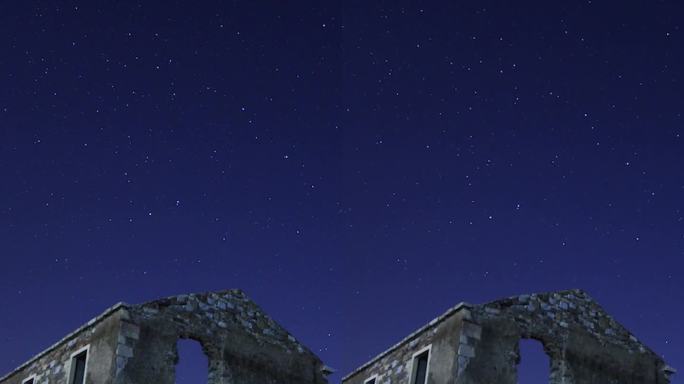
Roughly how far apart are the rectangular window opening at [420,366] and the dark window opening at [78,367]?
8155 mm

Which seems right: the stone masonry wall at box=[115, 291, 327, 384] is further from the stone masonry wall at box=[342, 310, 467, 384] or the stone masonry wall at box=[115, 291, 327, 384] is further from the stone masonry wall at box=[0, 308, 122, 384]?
the stone masonry wall at box=[342, 310, 467, 384]

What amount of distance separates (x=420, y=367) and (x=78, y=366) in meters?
8.60

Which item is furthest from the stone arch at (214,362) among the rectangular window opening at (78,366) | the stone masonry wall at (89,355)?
the rectangular window opening at (78,366)

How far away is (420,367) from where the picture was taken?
2619 cm

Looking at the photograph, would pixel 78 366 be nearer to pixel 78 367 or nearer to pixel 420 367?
pixel 78 367

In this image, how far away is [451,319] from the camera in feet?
81.7

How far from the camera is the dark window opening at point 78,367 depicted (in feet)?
85.0

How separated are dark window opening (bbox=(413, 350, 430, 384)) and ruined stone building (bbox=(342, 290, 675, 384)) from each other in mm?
25

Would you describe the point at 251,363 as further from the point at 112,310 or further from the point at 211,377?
the point at 112,310

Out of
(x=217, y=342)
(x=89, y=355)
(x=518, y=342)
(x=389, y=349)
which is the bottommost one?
(x=89, y=355)

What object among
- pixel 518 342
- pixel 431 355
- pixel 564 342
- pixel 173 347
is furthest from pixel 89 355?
pixel 564 342

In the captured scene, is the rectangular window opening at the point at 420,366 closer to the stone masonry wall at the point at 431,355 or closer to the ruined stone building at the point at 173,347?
the stone masonry wall at the point at 431,355

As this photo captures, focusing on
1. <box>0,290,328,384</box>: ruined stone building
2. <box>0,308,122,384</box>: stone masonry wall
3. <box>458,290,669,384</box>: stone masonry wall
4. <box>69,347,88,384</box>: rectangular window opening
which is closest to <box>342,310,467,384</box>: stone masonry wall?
<box>458,290,669,384</box>: stone masonry wall

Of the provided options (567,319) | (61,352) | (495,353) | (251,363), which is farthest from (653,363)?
(61,352)
